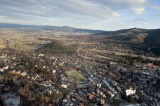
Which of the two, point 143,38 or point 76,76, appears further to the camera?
point 143,38

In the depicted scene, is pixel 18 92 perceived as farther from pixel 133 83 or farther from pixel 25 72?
pixel 133 83

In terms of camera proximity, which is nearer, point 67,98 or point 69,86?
point 67,98

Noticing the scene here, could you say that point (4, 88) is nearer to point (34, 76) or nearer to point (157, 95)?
point (34, 76)

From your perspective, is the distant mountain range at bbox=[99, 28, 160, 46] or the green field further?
the distant mountain range at bbox=[99, 28, 160, 46]

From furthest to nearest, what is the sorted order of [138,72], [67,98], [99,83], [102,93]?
[138,72]
[99,83]
[102,93]
[67,98]

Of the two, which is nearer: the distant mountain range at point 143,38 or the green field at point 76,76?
the green field at point 76,76

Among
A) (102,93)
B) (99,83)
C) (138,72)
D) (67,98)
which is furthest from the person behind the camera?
(138,72)

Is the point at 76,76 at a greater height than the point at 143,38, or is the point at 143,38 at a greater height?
the point at 143,38

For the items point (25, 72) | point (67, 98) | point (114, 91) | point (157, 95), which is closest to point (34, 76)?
point (25, 72)
